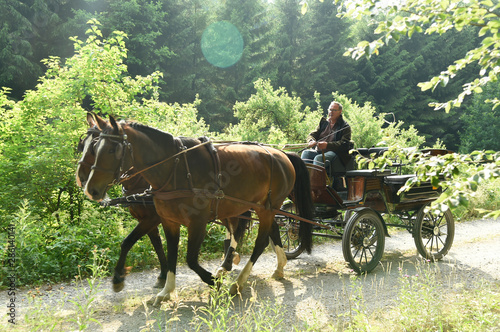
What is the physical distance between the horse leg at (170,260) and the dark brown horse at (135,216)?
0.07 m

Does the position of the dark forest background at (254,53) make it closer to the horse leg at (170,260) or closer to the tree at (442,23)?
the horse leg at (170,260)

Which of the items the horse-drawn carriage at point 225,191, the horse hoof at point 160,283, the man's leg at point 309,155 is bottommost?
the horse hoof at point 160,283

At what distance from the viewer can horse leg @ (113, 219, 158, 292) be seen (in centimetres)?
488

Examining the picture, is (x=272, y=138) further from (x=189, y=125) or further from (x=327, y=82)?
(x=327, y=82)

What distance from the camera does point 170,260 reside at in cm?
470

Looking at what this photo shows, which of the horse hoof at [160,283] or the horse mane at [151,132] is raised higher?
the horse mane at [151,132]

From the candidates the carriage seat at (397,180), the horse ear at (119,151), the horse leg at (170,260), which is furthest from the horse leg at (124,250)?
the carriage seat at (397,180)

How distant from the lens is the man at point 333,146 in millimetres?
6367

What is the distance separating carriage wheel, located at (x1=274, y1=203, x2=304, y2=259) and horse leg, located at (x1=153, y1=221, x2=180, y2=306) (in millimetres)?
2216

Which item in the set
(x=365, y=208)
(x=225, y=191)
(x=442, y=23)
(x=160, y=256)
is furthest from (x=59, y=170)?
(x=442, y=23)

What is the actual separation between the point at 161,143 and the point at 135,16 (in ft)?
74.4

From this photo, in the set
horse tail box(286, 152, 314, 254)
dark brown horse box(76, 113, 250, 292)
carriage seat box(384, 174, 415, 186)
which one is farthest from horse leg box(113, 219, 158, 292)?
carriage seat box(384, 174, 415, 186)

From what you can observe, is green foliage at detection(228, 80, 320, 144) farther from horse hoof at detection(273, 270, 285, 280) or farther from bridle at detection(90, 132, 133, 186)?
bridle at detection(90, 132, 133, 186)

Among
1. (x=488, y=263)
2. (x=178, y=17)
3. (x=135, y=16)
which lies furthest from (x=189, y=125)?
(x=178, y=17)
